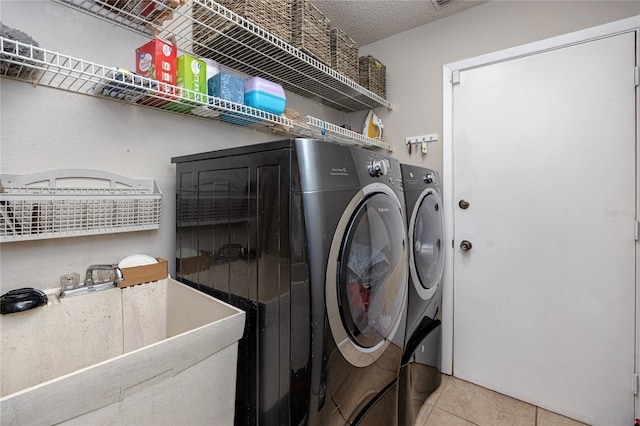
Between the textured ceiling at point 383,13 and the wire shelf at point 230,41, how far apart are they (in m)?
0.54

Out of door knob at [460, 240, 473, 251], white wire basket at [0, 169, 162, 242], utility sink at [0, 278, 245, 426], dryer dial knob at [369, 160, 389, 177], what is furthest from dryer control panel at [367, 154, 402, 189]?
door knob at [460, 240, 473, 251]

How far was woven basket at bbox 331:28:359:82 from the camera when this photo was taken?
189cm

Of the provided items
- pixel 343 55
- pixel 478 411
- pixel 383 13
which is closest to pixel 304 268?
pixel 343 55

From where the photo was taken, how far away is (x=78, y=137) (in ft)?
3.67

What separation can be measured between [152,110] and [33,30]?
422 mm

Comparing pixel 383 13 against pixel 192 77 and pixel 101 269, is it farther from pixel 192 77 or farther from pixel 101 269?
pixel 101 269

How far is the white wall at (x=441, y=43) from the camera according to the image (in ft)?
5.98

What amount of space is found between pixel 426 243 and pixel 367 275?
81 centimetres

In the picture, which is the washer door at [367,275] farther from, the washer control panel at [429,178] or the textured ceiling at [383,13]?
the textured ceiling at [383,13]

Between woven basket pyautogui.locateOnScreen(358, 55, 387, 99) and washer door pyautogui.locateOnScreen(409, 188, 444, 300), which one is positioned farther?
woven basket pyautogui.locateOnScreen(358, 55, 387, 99)

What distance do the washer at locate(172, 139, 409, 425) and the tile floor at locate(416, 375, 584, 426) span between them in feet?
2.25

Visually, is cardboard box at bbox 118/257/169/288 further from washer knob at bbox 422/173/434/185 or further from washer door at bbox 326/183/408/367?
washer knob at bbox 422/173/434/185

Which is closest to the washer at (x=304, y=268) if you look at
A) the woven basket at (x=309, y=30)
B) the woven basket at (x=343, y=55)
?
the woven basket at (x=309, y=30)

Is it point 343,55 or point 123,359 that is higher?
point 343,55
